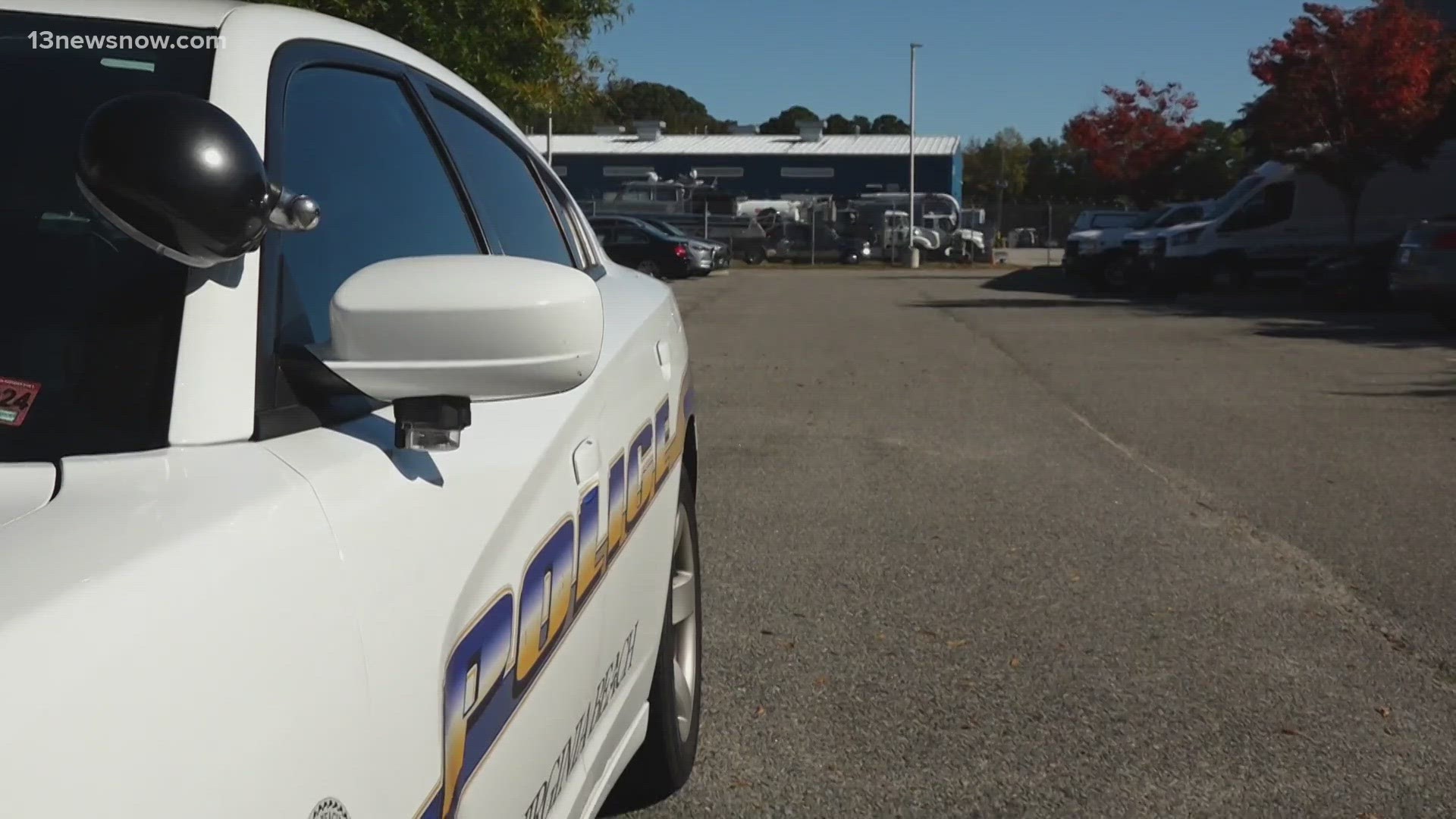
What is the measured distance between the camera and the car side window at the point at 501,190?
286 centimetres

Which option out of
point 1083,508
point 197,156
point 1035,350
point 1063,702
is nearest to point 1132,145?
point 1035,350

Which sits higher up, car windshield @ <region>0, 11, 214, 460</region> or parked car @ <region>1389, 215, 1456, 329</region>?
car windshield @ <region>0, 11, 214, 460</region>

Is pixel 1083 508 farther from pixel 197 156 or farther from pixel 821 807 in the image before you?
pixel 197 156

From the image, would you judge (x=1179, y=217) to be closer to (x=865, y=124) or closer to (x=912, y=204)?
(x=912, y=204)

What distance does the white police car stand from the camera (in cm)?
121

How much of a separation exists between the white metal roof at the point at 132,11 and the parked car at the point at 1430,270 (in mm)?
18281

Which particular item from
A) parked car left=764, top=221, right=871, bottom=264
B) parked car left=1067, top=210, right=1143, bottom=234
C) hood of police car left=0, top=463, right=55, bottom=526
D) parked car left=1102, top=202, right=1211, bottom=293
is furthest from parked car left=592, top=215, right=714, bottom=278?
hood of police car left=0, top=463, right=55, bottom=526

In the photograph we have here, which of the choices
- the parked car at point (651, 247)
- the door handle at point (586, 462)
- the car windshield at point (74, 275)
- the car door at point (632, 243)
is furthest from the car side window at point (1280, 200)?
the car windshield at point (74, 275)

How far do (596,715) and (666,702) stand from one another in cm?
84

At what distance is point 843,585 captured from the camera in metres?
5.90

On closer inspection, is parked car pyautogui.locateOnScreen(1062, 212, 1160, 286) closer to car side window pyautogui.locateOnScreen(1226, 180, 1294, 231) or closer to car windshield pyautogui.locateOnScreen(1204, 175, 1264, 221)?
car windshield pyautogui.locateOnScreen(1204, 175, 1264, 221)

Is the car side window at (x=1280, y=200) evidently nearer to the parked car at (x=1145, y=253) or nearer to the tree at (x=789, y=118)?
the parked car at (x=1145, y=253)

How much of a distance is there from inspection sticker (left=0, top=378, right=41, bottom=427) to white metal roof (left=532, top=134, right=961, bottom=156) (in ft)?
205

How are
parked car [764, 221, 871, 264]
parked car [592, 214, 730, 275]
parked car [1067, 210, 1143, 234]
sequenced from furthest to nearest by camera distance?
parked car [764, 221, 871, 264], parked car [592, 214, 730, 275], parked car [1067, 210, 1143, 234]
